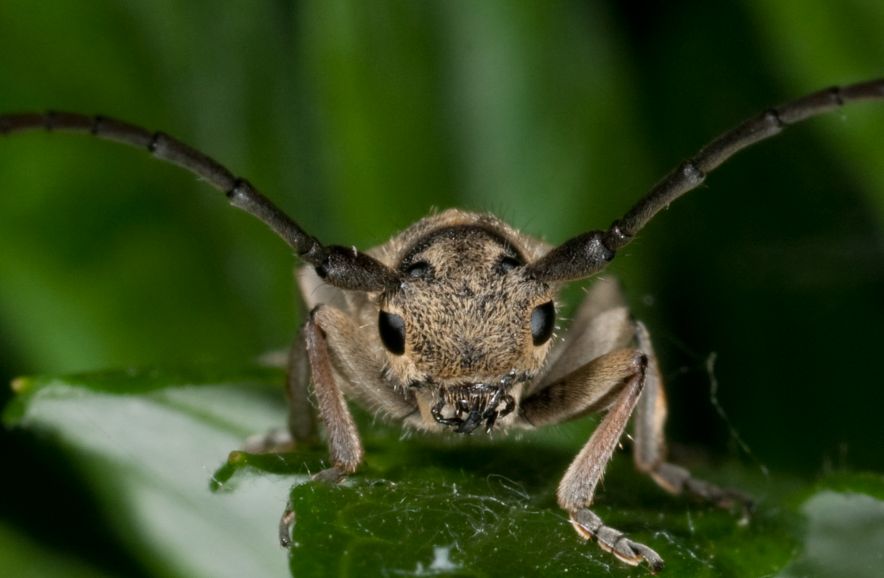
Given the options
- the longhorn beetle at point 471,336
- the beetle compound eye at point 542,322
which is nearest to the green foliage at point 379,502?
the longhorn beetle at point 471,336

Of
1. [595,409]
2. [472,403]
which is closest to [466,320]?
[472,403]

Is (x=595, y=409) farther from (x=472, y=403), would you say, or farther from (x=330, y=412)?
(x=330, y=412)

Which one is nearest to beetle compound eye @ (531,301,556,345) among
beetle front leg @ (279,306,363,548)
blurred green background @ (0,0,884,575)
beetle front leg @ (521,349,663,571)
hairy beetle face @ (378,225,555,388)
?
hairy beetle face @ (378,225,555,388)

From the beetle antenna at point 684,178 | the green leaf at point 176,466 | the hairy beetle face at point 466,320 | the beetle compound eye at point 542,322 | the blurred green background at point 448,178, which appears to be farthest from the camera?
the blurred green background at point 448,178

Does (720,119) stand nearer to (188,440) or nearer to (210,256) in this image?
(210,256)

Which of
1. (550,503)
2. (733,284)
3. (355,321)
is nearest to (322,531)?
(550,503)

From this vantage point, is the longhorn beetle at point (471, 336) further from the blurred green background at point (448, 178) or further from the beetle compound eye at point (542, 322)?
the blurred green background at point (448, 178)

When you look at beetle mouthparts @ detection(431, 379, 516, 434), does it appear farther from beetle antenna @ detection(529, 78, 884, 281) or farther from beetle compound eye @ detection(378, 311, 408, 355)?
beetle antenna @ detection(529, 78, 884, 281)
